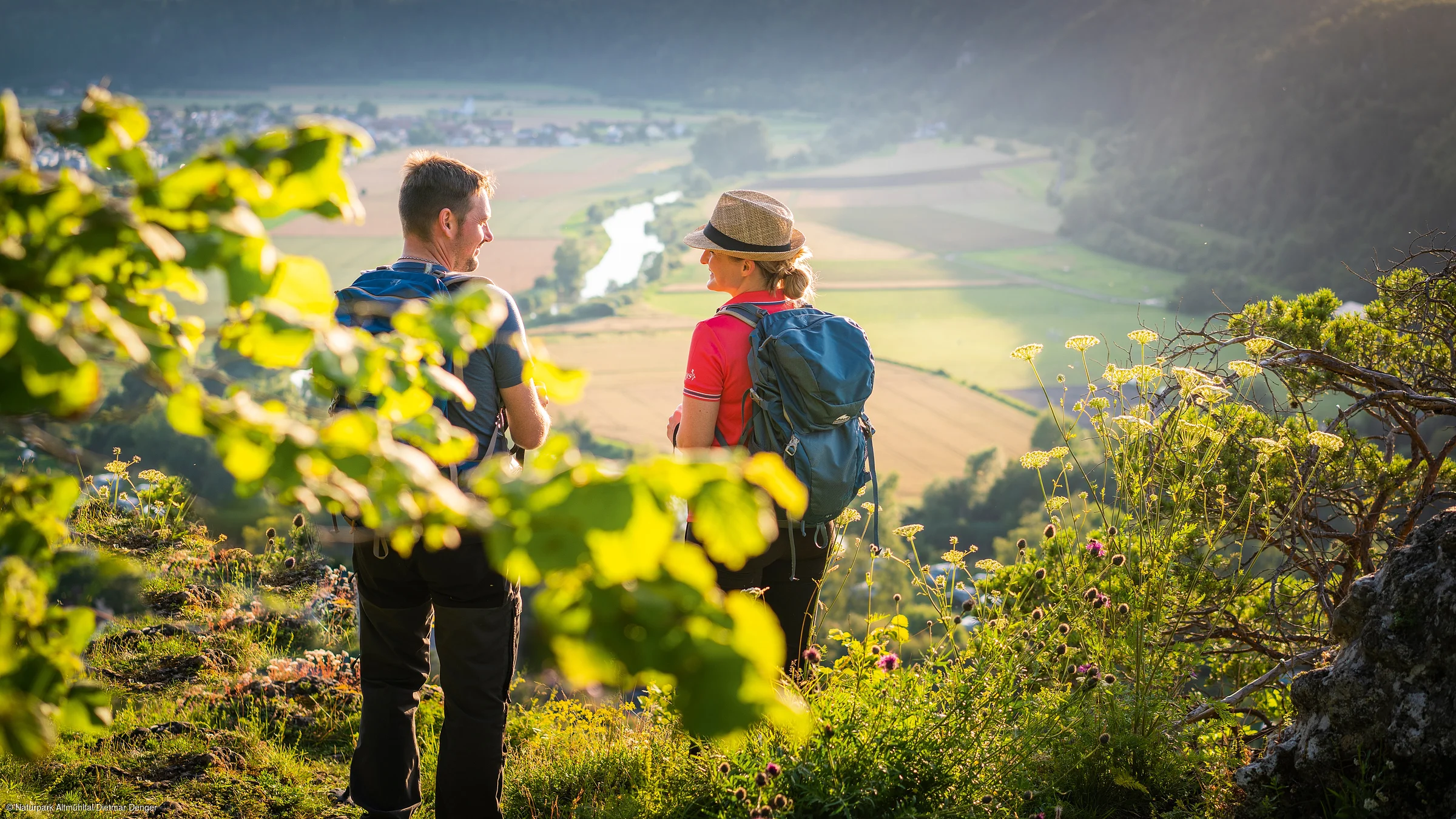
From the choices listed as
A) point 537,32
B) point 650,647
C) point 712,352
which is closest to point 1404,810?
point 712,352

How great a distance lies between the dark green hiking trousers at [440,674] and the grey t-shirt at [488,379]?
36 cm

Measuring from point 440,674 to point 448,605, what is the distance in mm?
224

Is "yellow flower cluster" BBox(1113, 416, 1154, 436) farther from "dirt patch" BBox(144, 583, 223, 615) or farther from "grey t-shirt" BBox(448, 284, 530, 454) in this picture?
"dirt patch" BBox(144, 583, 223, 615)

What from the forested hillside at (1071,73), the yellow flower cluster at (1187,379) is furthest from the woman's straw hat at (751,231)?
the forested hillside at (1071,73)

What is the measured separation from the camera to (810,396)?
3027 mm

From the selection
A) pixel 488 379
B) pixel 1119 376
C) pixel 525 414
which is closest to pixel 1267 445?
pixel 1119 376

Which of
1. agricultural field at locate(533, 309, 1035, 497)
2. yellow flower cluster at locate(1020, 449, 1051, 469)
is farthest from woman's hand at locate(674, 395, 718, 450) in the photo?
agricultural field at locate(533, 309, 1035, 497)

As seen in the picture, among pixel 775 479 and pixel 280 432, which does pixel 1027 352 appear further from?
pixel 280 432

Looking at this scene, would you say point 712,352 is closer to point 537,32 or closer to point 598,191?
point 598,191

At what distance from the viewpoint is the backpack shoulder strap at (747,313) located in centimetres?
312

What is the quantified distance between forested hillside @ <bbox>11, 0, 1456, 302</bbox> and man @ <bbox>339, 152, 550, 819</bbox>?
5922 mm

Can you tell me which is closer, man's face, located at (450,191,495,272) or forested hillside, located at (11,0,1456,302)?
man's face, located at (450,191,495,272)

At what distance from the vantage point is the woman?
120 inches

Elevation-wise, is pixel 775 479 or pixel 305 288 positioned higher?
pixel 305 288
